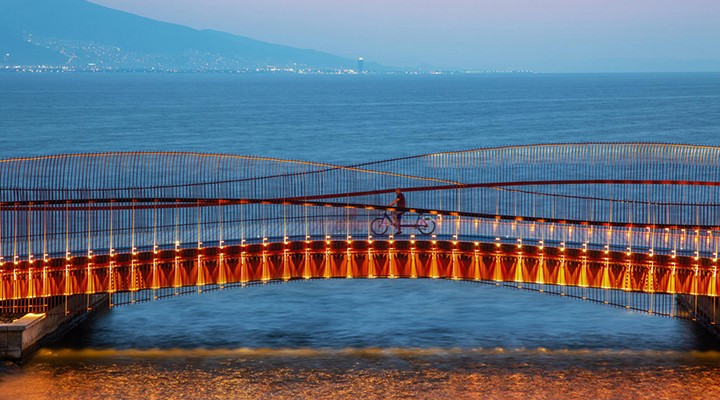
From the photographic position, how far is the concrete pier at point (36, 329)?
184ft

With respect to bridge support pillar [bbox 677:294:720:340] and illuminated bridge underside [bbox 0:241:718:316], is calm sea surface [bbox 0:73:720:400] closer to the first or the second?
bridge support pillar [bbox 677:294:720:340]

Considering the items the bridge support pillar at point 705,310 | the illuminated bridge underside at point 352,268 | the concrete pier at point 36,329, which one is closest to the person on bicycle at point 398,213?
the illuminated bridge underside at point 352,268

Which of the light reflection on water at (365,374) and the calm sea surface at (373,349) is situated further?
the calm sea surface at (373,349)

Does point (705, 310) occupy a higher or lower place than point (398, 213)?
lower

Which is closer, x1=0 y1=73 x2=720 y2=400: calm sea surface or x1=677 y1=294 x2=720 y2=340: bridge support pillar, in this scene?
x1=0 y1=73 x2=720 y2=400: calm sea surface

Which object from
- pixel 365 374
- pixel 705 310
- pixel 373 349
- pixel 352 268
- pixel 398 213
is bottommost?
pixel 365 374

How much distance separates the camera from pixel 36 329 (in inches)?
2286

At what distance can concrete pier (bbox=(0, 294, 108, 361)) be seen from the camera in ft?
184

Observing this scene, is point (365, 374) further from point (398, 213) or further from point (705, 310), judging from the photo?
point (705, 310)

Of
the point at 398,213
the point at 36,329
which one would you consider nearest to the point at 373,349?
the point at 398,213

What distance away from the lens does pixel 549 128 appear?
189m

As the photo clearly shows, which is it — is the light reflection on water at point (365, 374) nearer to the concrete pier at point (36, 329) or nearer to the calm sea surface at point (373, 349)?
the calm sea surface at point (373, 349)

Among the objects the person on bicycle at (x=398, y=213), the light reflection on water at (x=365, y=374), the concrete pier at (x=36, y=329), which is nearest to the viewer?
the light reflection on water at (x=365, y=374)

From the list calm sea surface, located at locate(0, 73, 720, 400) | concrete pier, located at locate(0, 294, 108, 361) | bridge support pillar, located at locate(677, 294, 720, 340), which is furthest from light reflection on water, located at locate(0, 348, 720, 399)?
bridge support pillar, located at locate(677, 294, 720, 340)
